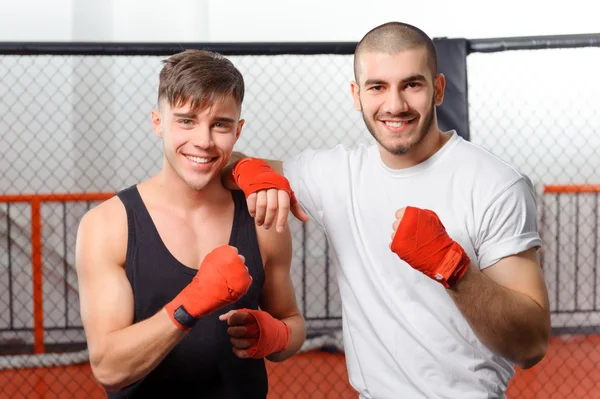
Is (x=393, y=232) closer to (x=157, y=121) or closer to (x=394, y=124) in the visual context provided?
(x=394, y=124)

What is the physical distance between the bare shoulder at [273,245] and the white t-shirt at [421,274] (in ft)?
0.44

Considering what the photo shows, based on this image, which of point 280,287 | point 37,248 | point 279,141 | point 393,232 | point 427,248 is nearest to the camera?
point 427,248

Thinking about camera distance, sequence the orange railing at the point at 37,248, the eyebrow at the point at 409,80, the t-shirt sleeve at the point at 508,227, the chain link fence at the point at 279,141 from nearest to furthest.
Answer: the t-shirt sleeve at the point at 508,227
the eyebrow at the point at 409,80
the orange railing at the point at 37,248
the chain link fence at the point at 279,141

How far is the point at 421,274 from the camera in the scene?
60.9 inches

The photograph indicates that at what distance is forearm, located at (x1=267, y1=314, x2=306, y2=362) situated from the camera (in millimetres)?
1679

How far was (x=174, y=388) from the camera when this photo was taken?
5.15 ft

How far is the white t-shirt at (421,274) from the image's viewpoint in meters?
1.46

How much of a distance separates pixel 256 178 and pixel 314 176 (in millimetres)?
265

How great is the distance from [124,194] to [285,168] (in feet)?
1.38

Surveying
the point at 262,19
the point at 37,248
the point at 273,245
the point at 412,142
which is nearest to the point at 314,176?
the point at 273,245

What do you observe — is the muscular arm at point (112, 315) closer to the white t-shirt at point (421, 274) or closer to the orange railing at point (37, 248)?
the white t-shirt at point (421, 274)

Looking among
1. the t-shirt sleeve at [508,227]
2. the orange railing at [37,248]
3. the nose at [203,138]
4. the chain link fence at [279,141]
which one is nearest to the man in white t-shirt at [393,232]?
the t-shirt sleeve at [508,227]

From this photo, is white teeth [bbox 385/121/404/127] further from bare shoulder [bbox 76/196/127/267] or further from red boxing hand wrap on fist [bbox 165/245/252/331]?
bare shoulder [bbox 76/196/127/267]

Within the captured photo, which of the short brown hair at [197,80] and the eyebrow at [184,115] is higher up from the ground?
the short brown hair at [197,80]
